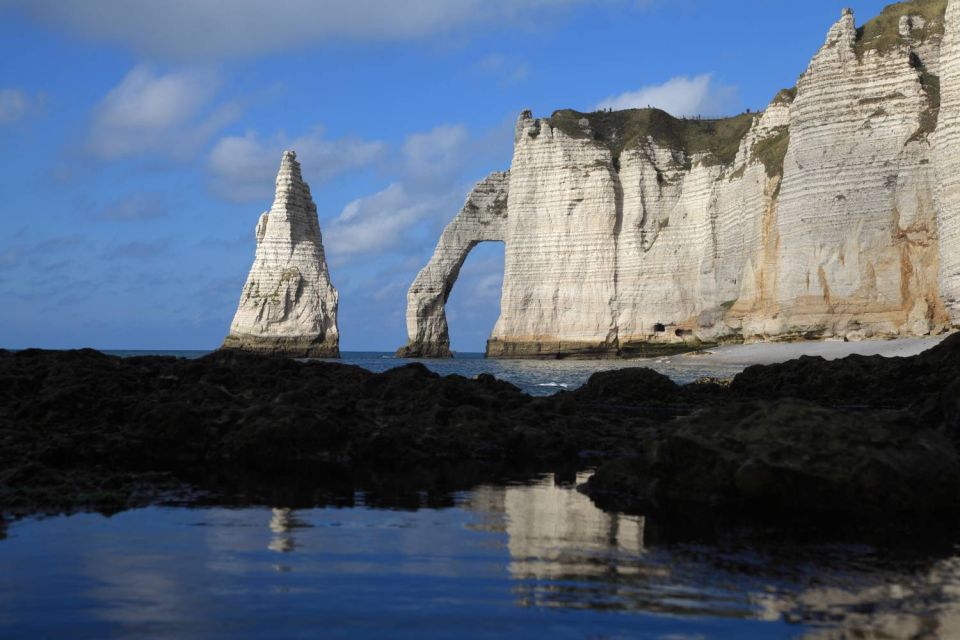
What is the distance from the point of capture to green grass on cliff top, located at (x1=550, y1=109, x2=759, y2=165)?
202 feet

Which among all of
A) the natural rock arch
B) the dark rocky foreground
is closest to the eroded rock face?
the dark rocky foreground

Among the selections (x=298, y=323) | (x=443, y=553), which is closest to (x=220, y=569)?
(x=443, y=553)

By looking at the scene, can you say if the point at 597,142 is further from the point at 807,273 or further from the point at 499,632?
the point at 499,632

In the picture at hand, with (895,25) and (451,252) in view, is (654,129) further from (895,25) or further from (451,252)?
(895,25)

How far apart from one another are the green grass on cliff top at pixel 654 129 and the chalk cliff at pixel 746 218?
0.15 m

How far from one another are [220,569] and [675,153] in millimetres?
59190

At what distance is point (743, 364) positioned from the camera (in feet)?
131

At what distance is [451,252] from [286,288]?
11.7 metres

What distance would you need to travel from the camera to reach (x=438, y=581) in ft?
17.6

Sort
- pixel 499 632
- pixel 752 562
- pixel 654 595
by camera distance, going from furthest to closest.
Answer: pixel 752 562
pixel 654 595
pixel 499 632

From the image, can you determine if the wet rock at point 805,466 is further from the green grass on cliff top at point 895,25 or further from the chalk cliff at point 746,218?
the green grass on cliff top at point 895,25

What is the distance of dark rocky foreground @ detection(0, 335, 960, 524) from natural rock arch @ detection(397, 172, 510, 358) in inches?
2058

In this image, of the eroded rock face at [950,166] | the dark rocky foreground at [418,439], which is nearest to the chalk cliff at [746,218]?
the eroded rock face at [950,166]

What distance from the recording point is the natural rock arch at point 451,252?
69938mm
